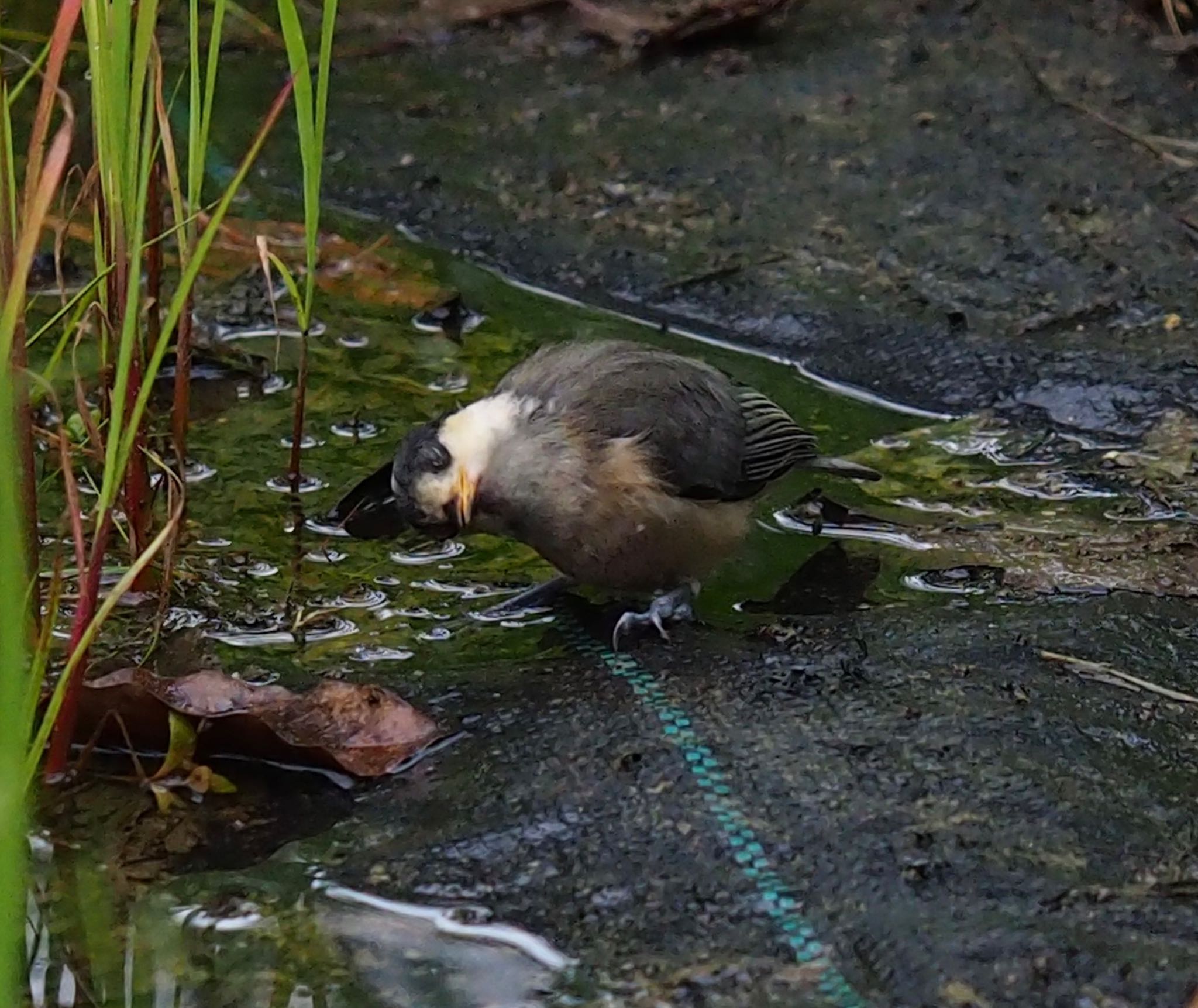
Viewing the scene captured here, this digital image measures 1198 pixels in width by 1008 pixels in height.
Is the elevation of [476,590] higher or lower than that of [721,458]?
lower

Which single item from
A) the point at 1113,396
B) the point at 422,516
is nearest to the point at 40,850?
the point at 422,516

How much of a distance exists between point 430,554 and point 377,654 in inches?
22.5

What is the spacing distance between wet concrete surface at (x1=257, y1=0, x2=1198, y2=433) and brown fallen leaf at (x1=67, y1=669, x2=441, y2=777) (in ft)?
7.83

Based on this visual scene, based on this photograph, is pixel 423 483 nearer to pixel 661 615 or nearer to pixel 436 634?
pixel 436 634

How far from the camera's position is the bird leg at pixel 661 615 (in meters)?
3.54

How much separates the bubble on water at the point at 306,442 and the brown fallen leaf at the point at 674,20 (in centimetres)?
304

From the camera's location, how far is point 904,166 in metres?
5.96

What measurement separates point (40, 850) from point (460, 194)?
Answer: 3.78 meters

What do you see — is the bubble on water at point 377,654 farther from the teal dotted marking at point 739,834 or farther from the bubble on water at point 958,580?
the bubble on water at point 958,580

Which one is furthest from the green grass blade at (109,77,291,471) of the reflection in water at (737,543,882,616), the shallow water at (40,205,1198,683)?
the reflection in water at (737,543,882,616)

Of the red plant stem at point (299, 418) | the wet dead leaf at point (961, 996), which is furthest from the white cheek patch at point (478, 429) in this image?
the wet dead leaf at point (961, 996)

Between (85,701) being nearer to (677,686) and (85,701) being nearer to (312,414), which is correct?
(677,686)

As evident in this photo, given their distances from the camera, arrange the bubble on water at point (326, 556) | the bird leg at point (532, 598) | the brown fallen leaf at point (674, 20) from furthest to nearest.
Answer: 1. the brown fallen leaf at point (674, 20)
2. the bubble on water at point (326, 556)
3. the bird leg at point (532, 598)

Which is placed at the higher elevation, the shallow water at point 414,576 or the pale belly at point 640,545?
the pale belly at point 640,545
